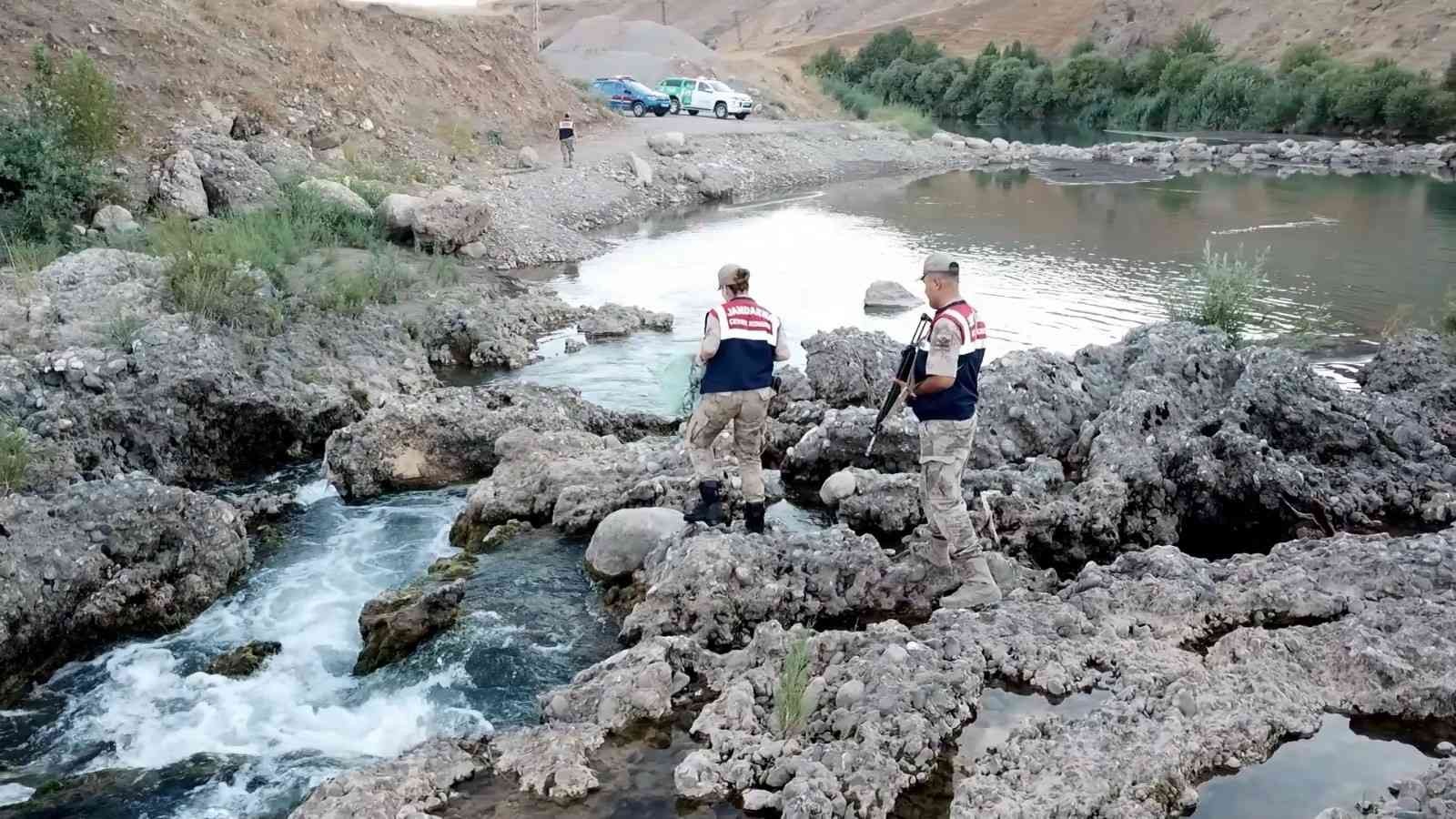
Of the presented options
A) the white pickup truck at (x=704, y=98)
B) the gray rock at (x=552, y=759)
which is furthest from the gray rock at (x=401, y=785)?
the white pickup truck at (x=704, y=98)

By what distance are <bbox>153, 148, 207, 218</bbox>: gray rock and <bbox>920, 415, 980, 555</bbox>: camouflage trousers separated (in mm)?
14546

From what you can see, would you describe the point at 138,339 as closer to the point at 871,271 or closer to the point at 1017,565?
the point at 1017,565

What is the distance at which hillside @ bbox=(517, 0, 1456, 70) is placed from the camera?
6381 cm

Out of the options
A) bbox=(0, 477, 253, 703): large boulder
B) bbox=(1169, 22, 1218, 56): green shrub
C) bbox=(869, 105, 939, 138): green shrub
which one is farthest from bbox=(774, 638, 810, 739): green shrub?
bbox=(1169, 22, 1218, 56): green shrub

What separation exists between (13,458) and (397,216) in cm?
1153

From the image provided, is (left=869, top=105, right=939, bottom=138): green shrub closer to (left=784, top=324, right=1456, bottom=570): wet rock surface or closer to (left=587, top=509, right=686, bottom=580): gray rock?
(left=784, top=324, right=1456, bottom=570): wet rock surface

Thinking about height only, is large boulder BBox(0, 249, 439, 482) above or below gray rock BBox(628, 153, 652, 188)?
below

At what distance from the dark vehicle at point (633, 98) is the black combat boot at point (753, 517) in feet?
120

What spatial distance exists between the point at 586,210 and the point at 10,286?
51.7ft

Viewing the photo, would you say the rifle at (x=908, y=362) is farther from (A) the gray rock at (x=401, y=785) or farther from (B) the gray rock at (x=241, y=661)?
(B) the gray rock at (x=241, y=661)

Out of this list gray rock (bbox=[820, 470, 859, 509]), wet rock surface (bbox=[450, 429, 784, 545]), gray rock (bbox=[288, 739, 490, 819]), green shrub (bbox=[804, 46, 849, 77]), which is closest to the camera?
gray rock (bbox=[288, 739, 490, 819])

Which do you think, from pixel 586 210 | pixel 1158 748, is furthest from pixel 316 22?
pixel 1158 748

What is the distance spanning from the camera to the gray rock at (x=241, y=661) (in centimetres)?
709

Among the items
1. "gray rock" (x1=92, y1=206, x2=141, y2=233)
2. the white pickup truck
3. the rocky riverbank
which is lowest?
the rocky riverbank
